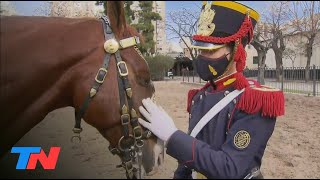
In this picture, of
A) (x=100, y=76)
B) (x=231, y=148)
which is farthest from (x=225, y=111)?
(x=100, y=76)

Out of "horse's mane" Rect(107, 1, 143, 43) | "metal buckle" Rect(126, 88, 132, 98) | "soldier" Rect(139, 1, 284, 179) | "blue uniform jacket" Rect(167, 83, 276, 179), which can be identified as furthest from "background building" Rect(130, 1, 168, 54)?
"blue uniform jacket" Rect(167, 83, 276, 179)

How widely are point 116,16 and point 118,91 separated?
348 mm

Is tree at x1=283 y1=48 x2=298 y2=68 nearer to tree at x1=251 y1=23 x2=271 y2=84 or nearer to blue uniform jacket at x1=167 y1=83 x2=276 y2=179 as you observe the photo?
tree at x1=251 y1=23 x2=271 y2=84

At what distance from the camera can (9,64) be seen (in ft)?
4.85

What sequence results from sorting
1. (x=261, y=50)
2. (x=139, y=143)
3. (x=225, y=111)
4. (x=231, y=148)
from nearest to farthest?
(x=231, y=148), (x=225, y=111), (x=139, y=143), (x=261, y=50)

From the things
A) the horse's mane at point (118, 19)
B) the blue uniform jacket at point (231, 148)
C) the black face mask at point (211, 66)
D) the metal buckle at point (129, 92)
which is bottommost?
the blue uniform jacket at point (231, 148)

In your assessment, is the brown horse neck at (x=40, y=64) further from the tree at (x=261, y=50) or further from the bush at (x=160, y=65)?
the tree at (x=261, y=50)

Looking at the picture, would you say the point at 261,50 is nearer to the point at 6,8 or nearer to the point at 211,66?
the point at 6,8

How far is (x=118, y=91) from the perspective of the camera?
61.9 inches

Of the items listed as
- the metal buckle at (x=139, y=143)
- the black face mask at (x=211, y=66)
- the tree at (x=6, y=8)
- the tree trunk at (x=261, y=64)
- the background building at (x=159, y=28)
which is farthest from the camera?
the tree trunk at (x=261, y=64)

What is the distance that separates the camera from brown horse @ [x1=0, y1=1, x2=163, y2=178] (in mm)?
1501

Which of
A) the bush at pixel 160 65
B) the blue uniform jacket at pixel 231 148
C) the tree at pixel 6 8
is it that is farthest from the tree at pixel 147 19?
the blue uniform jacket at pixel 231 148

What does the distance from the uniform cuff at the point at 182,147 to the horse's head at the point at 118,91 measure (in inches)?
14.4

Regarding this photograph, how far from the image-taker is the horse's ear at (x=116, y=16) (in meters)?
1.52
